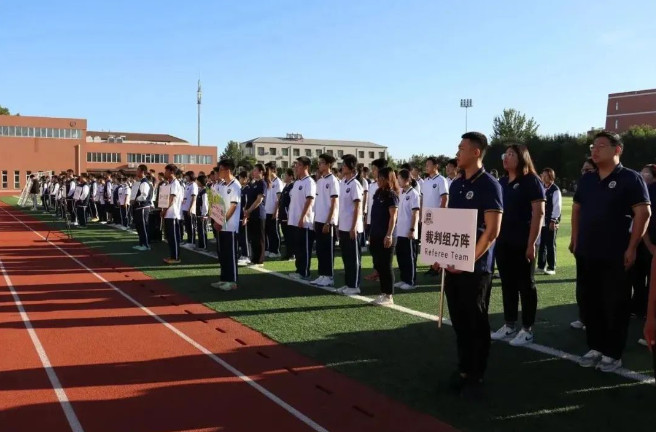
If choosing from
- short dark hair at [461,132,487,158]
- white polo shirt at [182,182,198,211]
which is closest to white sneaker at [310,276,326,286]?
short dark hair at [461,132,487,158]

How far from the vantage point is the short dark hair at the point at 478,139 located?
498 centimetres

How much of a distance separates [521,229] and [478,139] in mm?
1730

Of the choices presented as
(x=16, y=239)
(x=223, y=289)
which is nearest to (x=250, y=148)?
(x=16, y=239)

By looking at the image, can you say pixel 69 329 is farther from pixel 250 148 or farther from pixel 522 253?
pixel 250 148

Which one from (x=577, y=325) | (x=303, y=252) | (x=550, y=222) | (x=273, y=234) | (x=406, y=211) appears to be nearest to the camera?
(x=577, y=325)

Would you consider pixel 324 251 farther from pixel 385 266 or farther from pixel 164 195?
pixel 164 195

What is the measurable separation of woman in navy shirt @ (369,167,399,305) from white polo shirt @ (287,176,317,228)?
2076 mm

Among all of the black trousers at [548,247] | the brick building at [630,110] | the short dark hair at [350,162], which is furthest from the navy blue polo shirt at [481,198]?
the brick building at [630,110]

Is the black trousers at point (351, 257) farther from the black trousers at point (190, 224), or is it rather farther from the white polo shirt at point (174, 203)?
the black trousers at point (190, 224)

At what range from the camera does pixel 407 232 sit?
9758mm

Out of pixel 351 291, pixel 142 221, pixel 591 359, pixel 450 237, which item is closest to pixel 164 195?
pixel 142 221

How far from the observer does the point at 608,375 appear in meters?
5.31

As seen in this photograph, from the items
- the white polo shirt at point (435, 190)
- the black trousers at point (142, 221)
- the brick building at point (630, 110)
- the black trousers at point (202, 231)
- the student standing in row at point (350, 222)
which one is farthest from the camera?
the brick building at point (630, 110)

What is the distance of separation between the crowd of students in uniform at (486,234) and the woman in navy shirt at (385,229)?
0.02m
